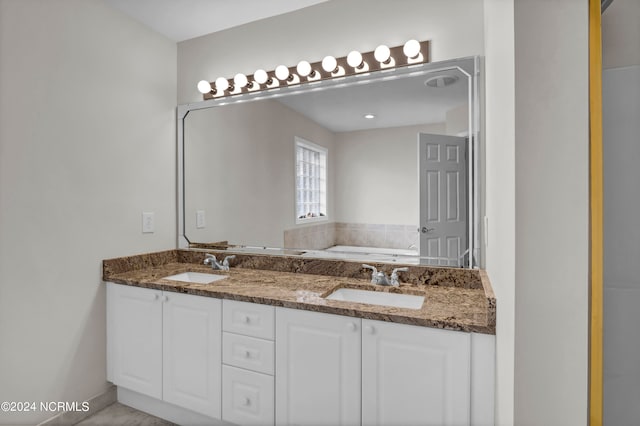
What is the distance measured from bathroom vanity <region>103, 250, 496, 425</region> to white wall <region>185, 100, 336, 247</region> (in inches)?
9.9

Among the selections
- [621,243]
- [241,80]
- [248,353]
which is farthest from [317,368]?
[241,80]

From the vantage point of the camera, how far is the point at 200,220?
2395 millimetres

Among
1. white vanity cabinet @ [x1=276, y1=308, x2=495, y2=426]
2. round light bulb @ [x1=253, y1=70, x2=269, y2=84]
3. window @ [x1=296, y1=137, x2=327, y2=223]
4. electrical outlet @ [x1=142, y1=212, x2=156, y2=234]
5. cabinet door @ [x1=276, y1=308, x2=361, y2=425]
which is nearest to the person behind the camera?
white vanity cabinet @ [x1=276, y1=308, x2=495, y2=426]

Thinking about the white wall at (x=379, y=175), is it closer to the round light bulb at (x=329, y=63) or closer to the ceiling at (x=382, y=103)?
the ceiling at (x=382, y=103)

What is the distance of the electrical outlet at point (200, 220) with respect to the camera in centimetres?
238

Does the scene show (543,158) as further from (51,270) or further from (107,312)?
(107,312)

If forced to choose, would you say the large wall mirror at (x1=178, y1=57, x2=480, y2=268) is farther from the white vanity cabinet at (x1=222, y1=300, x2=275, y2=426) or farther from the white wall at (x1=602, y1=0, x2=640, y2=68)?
the white wall at (x1=602, y1=0, x2=640, y2=68)

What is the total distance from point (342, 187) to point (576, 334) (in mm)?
1376

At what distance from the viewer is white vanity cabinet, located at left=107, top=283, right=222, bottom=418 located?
1.67 meters

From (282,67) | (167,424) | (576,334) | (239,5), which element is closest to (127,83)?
(239,5)

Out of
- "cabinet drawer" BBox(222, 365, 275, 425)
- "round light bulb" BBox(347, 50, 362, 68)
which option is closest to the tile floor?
"cabinet drawer" BBox(222, 365, 275, 425)

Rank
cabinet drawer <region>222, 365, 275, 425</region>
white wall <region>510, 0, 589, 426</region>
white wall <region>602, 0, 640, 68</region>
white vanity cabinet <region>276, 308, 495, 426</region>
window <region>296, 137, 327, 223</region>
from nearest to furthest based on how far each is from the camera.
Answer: white wall <region>510, 0, 589, 426</region> < white wall <region>602, 0, 640, 68</region> < white vanity cabinet <region>276, 308, 495, 426</region> < cabinet drawer <region>222, 365, 275, 425</region> < window <region>296, 137, 327, 223</region>

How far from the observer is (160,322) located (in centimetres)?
182

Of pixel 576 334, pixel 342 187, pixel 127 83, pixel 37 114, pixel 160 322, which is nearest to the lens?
pixel 576 334
